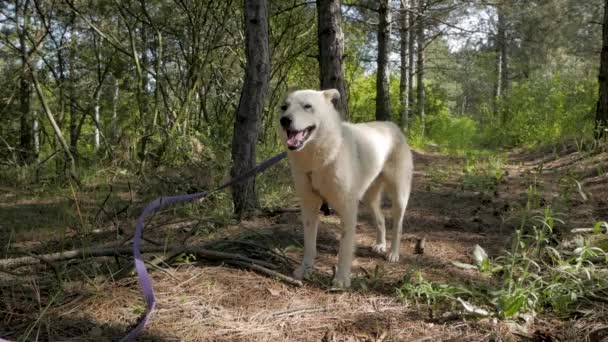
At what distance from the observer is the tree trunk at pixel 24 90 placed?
26.4ft

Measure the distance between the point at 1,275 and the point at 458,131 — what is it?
1914cm

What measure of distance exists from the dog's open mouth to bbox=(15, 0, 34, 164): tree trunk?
23.4 ft

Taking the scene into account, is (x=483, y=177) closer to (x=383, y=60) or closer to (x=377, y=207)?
(x=377, y=207)

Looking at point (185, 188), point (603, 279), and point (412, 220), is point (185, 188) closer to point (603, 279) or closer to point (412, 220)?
point (412, 220)

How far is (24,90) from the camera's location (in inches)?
386

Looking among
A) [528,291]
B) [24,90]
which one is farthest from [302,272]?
[24,90]

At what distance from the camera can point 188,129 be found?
8.36 meters

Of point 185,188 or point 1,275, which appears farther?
point 185,188

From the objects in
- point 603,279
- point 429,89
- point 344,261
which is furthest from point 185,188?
point 429,89

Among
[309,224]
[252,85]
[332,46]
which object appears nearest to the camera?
[309,224]

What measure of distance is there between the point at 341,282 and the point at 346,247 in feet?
0.87

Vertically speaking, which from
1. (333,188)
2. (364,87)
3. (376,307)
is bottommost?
(376,307)

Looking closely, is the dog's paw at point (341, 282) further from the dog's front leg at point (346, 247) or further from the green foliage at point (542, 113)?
the green foliage at point (542, 113)

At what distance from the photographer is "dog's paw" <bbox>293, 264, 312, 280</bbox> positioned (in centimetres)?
314
